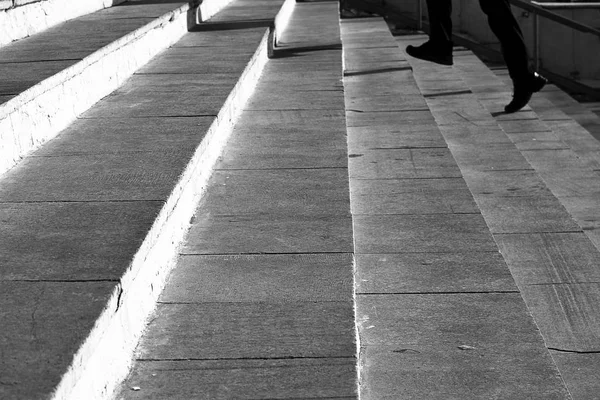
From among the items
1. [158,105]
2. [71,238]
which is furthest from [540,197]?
[71,238]

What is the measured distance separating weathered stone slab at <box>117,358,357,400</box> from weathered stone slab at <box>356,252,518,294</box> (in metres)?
1.01

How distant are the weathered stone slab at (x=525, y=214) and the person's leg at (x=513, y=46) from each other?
3.21 feet

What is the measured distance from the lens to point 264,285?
3.00 metres

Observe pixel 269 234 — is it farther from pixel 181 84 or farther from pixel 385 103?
pixel 385 103

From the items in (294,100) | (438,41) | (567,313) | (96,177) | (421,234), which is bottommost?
(567,313)

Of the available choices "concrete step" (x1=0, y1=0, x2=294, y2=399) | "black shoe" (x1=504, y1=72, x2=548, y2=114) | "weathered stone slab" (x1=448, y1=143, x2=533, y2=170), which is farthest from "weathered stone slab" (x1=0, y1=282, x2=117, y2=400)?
"black shoe" (x1=504, y1=72, x2=548, y2=114)

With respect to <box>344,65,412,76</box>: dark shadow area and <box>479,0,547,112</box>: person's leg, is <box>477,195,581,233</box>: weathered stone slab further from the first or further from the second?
<box>344,65,412,76</box>: dark shadow area

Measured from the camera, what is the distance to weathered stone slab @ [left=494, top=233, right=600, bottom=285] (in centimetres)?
423

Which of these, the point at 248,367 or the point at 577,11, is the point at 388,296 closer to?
the point at 248,367

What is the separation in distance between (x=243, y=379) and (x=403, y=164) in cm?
299

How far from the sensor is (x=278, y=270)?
123 inches

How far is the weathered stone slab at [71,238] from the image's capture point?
255cm

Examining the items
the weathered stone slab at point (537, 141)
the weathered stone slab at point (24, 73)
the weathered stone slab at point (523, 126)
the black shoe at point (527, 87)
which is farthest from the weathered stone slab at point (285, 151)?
the weathered stone slab at point (523, 126)

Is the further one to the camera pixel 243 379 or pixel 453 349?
pixel 453 349
